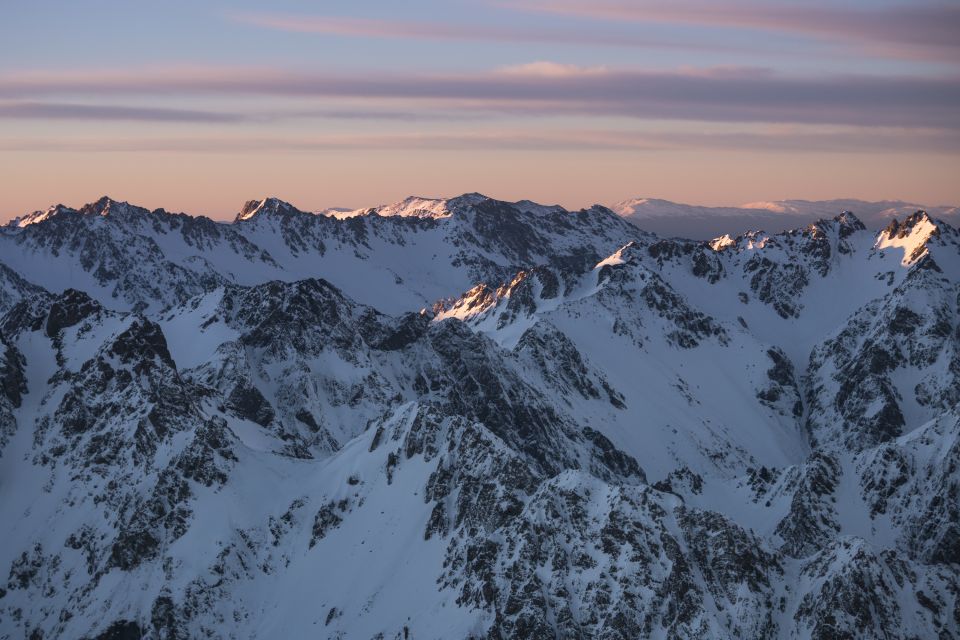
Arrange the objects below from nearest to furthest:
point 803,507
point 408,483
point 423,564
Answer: point 423,564 → point 408,483 → point 803,507

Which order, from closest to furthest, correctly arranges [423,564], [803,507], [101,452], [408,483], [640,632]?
[640,632] < [423,564] < [408,483] < [101,452] < [803,507]

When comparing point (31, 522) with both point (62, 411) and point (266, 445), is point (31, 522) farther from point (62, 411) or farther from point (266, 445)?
point (266, 445)

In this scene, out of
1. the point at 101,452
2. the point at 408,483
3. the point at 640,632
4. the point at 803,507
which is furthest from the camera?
the point at 803,507

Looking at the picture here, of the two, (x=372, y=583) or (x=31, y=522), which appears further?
(x=31, y=522)

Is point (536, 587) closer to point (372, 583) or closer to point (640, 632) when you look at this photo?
point (640, 632)

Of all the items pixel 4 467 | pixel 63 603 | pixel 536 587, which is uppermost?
pixel 536 587

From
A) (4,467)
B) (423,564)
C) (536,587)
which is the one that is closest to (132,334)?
(4,467)

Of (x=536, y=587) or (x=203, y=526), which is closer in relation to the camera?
(x=536, y=587)

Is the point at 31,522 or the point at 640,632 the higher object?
the point at 640,632

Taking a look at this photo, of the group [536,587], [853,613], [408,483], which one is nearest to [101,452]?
[408,483]
